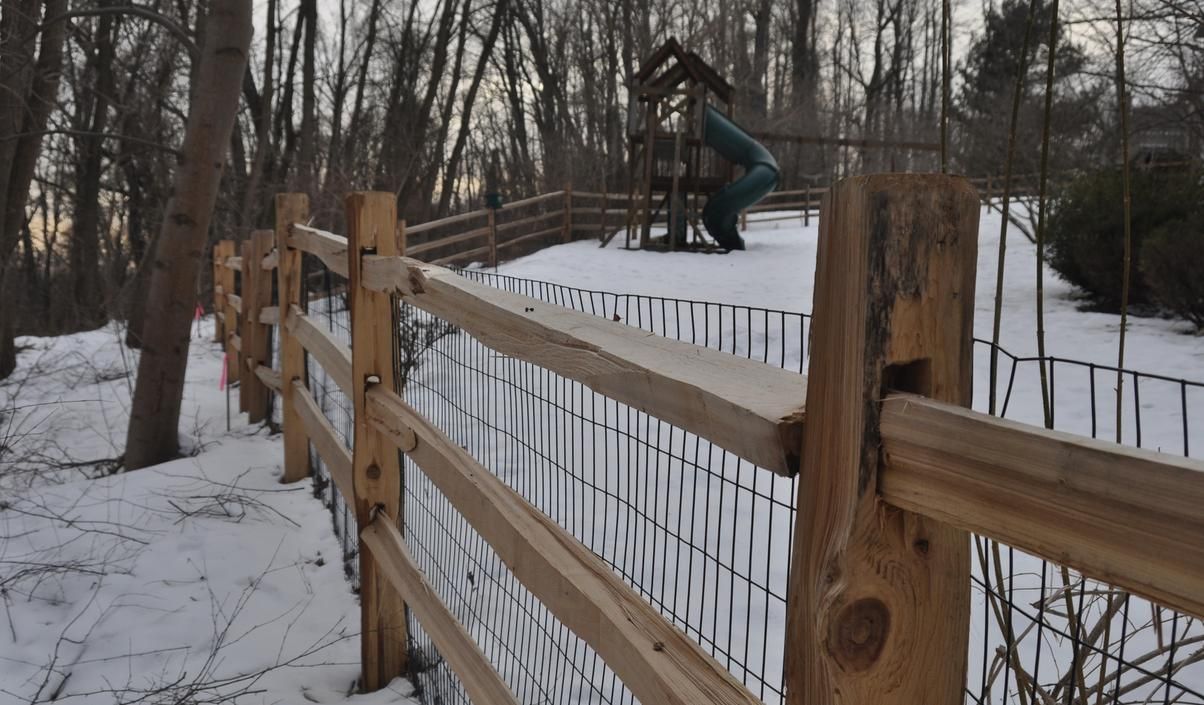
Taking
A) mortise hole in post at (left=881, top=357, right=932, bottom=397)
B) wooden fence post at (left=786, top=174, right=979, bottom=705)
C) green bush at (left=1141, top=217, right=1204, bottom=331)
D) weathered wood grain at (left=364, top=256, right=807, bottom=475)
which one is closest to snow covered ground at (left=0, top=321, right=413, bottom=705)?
weathered wood grain at (left=364, top=256, right=807, bottom=475)

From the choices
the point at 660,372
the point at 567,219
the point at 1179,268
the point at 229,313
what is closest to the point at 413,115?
the point at 567,219

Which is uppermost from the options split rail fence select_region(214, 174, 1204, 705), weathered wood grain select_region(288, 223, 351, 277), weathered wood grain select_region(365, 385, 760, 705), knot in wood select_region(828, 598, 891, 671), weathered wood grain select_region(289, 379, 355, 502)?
weathered wood grain select_region(288, 223, 351, 277)

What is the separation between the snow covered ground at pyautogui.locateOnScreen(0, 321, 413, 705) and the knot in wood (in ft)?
7.90

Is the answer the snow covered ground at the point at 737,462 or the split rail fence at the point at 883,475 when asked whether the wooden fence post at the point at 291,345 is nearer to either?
the snow covered ground at the point at 737,462

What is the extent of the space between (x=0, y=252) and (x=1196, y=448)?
10627mm

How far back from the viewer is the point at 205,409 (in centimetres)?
844

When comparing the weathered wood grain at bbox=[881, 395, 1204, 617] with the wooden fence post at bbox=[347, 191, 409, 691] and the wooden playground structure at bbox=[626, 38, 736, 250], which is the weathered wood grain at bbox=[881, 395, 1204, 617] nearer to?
the wooden fence post at bbox=[347, 191, 409, 691]

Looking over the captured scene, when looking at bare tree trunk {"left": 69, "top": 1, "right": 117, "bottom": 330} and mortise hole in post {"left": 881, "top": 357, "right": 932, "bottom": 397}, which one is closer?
mortise hole in post {"left": 881, "top": 357, "right": 932, "bottom": 397}

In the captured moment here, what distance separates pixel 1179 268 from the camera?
793 centimetres

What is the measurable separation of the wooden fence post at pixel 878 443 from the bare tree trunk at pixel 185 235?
19.2 feet

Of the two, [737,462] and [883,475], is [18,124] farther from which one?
[883,475]

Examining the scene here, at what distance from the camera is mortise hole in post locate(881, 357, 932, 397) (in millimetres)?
1045

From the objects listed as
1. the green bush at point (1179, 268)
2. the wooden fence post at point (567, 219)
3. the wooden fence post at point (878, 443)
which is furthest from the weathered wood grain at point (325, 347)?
the wooden fence post at point (567, 219)

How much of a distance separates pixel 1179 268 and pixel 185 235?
7.75 m
